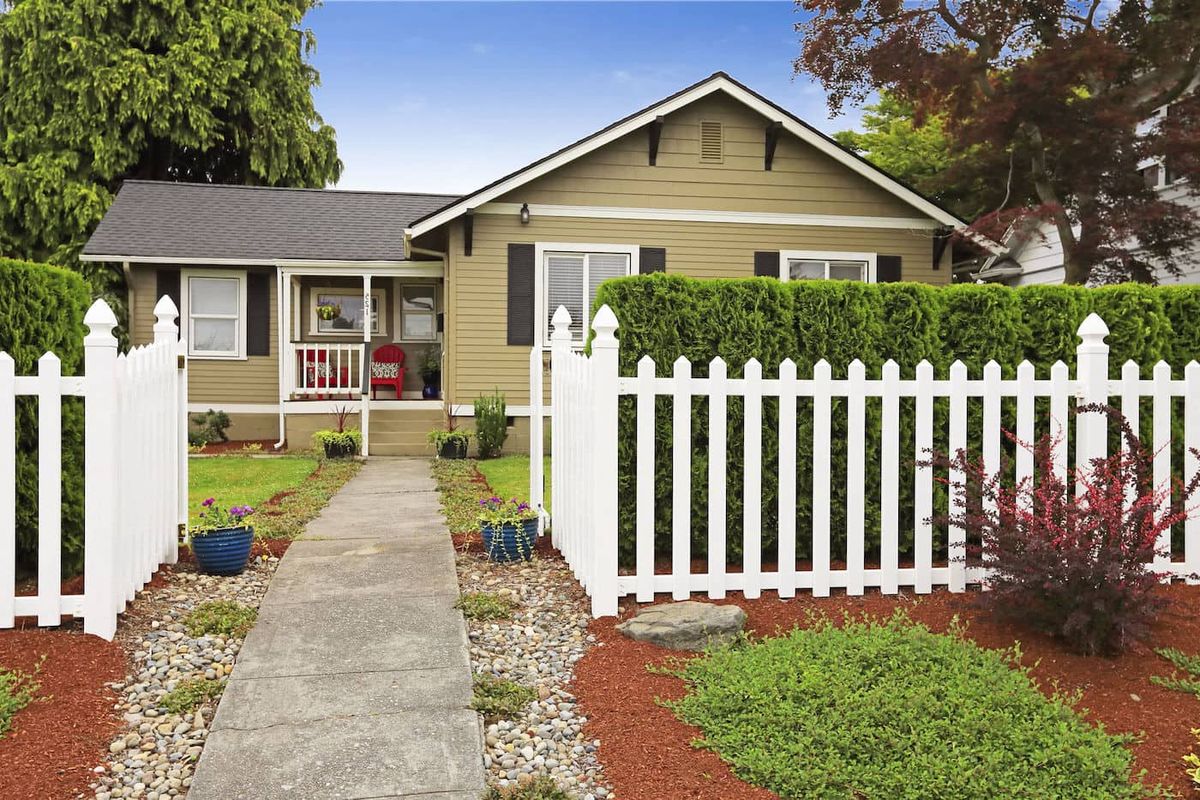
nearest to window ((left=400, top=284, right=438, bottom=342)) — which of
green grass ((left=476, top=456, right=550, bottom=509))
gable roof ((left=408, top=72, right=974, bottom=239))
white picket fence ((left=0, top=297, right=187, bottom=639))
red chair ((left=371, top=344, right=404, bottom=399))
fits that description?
red chair ((left=371, top=344, right=404, bottom=399))

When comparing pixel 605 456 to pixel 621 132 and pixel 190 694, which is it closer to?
pixel 190 694

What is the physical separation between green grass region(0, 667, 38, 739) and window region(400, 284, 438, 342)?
12851 millimetres

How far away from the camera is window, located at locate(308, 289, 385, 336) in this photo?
1625 centimetres

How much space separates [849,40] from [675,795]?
1439 cm

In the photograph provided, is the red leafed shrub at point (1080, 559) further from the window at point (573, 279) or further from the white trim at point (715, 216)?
the white trim at point (715, 216)

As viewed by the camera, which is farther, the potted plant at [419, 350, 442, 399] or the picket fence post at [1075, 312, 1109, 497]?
the potted plant at [419, 350, 442, 399]

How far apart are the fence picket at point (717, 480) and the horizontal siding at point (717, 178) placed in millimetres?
8869

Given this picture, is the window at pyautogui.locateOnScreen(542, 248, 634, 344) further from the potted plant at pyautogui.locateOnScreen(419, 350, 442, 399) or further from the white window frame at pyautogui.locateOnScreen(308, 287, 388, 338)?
the white window frame at pyautogui.locateOnScreen(308, 287, 388, 338)

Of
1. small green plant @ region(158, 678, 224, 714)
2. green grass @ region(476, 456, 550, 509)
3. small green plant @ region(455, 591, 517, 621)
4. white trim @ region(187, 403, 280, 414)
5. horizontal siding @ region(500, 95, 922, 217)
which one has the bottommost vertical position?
small green plant @ region(158, 678, 224, 714)

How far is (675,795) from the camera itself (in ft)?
8.79

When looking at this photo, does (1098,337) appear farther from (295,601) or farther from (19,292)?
(19,292)

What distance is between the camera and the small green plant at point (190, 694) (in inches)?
132

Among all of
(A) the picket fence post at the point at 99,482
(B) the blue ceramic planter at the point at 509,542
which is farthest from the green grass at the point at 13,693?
(B) the blue ceramic planter at the point at 509,542

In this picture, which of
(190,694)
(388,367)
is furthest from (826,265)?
(190,694)
